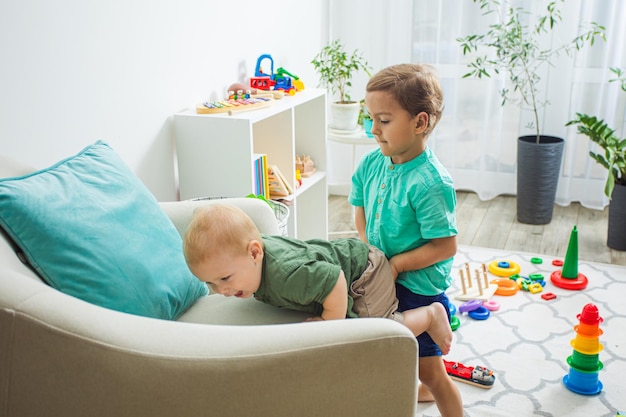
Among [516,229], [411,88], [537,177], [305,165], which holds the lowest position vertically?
[516,229]

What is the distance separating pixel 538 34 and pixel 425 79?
2.44 meters

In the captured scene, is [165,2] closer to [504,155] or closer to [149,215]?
[149,215]

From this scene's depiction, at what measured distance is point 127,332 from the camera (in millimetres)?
1188

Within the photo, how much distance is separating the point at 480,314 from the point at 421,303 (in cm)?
104

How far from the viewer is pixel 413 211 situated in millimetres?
1708

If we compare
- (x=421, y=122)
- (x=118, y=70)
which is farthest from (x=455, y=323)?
(x=118, y=70)

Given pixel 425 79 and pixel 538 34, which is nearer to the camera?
pixel 425 79

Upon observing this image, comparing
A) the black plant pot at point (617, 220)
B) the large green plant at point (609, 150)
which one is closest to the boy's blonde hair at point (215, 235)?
the large green plant at point (609, 150)

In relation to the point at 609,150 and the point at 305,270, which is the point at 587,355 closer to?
the point at 305,270

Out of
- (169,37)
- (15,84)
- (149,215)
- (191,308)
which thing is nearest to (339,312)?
(191,308)

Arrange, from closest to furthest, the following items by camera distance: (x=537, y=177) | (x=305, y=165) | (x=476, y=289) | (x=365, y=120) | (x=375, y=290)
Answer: (x=375, y=290) < (x=476, y=289) < (x=305, y=165) < (x=365, y=120) < (x=537, y=177)

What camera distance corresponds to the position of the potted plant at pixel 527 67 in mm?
3664

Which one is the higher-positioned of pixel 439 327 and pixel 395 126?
pixel 395 126

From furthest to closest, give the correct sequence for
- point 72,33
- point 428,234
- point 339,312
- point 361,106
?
point 361,106
point 72,33
point 428,234
point 339,312
